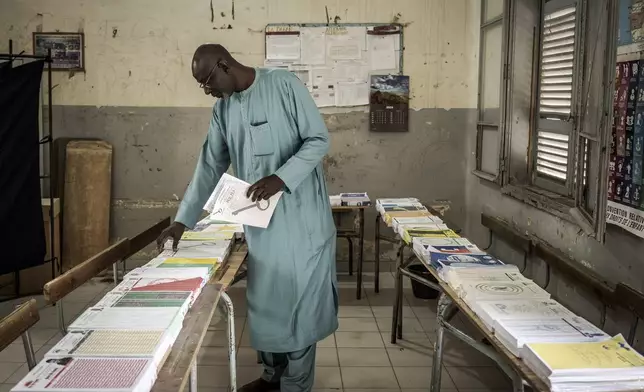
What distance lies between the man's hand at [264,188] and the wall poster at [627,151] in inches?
55.1

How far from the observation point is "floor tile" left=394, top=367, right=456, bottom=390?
10.5 ft

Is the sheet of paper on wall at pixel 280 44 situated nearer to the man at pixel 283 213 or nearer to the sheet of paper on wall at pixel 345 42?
the sheet of paper on wall at pixel 345 42

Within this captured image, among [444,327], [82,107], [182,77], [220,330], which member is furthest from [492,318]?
[82,107]

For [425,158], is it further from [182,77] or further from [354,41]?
[182,77]

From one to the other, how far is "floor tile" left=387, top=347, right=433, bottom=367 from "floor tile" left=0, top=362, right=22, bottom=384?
2046 mm

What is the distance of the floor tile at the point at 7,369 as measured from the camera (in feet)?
10.7

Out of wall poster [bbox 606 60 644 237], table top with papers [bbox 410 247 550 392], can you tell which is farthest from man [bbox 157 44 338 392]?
wall poster [bbox 606 60 644 237]

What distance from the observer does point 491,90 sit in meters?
4.75

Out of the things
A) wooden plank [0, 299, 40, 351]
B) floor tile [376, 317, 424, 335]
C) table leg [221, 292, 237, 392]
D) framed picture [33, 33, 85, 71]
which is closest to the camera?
wooden plank [0, 299, 40, 351]

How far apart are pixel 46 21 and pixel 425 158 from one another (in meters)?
3.32

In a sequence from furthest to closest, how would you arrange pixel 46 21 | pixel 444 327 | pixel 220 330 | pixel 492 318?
pixel 46 21 < pixel 220 330 < pixel 444 327 < pixel 492 318

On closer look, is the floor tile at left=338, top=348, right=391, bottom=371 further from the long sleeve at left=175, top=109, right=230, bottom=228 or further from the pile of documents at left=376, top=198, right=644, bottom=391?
the long sleeve at left=175, top=109, right=230, bottom=228

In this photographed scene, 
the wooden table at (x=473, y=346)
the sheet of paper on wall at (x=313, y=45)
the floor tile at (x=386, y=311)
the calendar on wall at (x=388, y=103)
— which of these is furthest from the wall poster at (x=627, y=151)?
the sheet of paper on wall at (x=313, y=45)

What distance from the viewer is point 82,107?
520 cm
